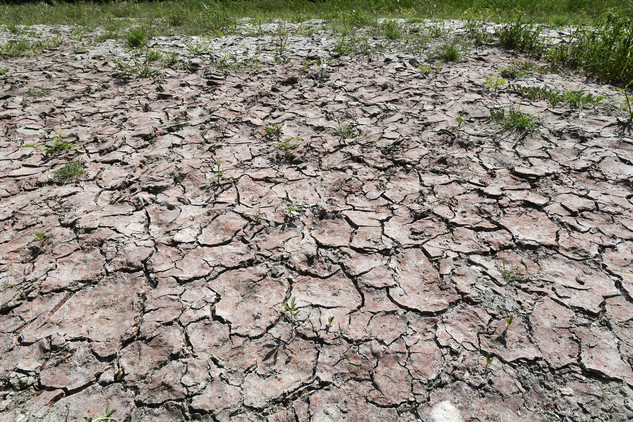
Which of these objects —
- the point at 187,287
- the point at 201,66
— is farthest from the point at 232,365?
the point at 201,66

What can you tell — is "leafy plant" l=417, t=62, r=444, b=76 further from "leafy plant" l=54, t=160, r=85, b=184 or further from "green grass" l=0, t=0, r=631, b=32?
"leafy plant" l=54, t=160, r=85, b=184

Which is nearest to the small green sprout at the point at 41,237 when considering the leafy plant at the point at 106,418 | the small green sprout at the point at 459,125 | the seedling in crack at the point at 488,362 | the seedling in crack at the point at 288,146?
the leafy plant at the point at 106,418

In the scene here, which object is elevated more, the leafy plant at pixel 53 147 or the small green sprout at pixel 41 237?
the leafy plant at pixel 53 147

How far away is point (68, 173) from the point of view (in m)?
2.87

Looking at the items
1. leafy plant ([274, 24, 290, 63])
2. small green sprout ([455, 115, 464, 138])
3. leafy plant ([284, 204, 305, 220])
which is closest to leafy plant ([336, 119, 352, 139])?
small green sprout ([455, 115, 464, 138])

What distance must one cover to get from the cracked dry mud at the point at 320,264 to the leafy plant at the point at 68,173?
82 mm

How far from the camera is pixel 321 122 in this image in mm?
3568

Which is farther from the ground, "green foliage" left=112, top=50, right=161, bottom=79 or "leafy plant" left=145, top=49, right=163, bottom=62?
"leafy plant" left=145, top=49, right=163, bottom=62

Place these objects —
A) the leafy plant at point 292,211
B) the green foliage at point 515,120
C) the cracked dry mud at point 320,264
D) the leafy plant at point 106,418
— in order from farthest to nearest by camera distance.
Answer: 1. the green foliage at point 515,120
2. the leafy plant at point 292,211
3. the cracked dry mud at point 320,264
4. the leafy plant at point 106,418

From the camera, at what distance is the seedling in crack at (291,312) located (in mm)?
1864

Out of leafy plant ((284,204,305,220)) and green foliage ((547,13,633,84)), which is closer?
leafy plant ((284,204,305,220))

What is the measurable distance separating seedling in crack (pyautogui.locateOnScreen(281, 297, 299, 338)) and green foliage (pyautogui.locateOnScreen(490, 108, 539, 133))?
7.96 feet

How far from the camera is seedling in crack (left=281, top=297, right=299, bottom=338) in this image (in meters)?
1.86

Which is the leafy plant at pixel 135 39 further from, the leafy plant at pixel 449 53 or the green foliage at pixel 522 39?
the green foliage at pixel 522 39
